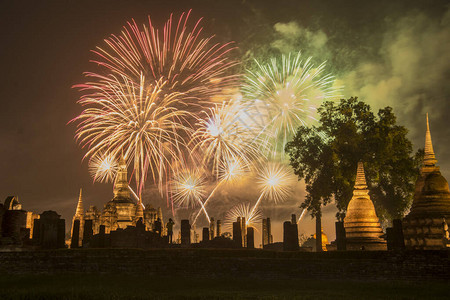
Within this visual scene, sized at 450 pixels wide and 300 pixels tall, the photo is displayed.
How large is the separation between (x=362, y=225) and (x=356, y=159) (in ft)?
24.8

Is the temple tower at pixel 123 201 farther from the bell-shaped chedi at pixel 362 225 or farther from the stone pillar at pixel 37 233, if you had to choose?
the bell-shaped chedi at pixel 362 225

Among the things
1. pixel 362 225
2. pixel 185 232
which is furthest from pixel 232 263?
pixel 362 225

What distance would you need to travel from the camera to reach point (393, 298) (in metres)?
11.2

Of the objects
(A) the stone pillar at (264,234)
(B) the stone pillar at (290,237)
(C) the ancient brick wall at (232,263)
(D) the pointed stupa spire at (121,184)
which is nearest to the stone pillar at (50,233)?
(C) the ancient brick wall at (232,263)

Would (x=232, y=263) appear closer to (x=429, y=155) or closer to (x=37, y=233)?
(x=37, y=233)

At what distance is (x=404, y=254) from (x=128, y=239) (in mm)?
19607

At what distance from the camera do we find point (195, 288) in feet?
43.9

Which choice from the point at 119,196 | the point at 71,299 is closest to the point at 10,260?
the point at 71,299

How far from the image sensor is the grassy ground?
458 inches

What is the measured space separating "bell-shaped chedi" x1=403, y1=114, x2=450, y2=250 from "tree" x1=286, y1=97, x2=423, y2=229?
140 inches

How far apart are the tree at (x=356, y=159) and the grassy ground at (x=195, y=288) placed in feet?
54.8

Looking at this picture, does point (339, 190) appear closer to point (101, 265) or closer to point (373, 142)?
point (373, 142)

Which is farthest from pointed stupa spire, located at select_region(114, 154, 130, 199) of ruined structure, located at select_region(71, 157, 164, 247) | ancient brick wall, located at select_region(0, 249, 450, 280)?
ancient brick wall, located at select_region(0, 249, 450, 280)

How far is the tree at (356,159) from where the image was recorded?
31078 millimetres
